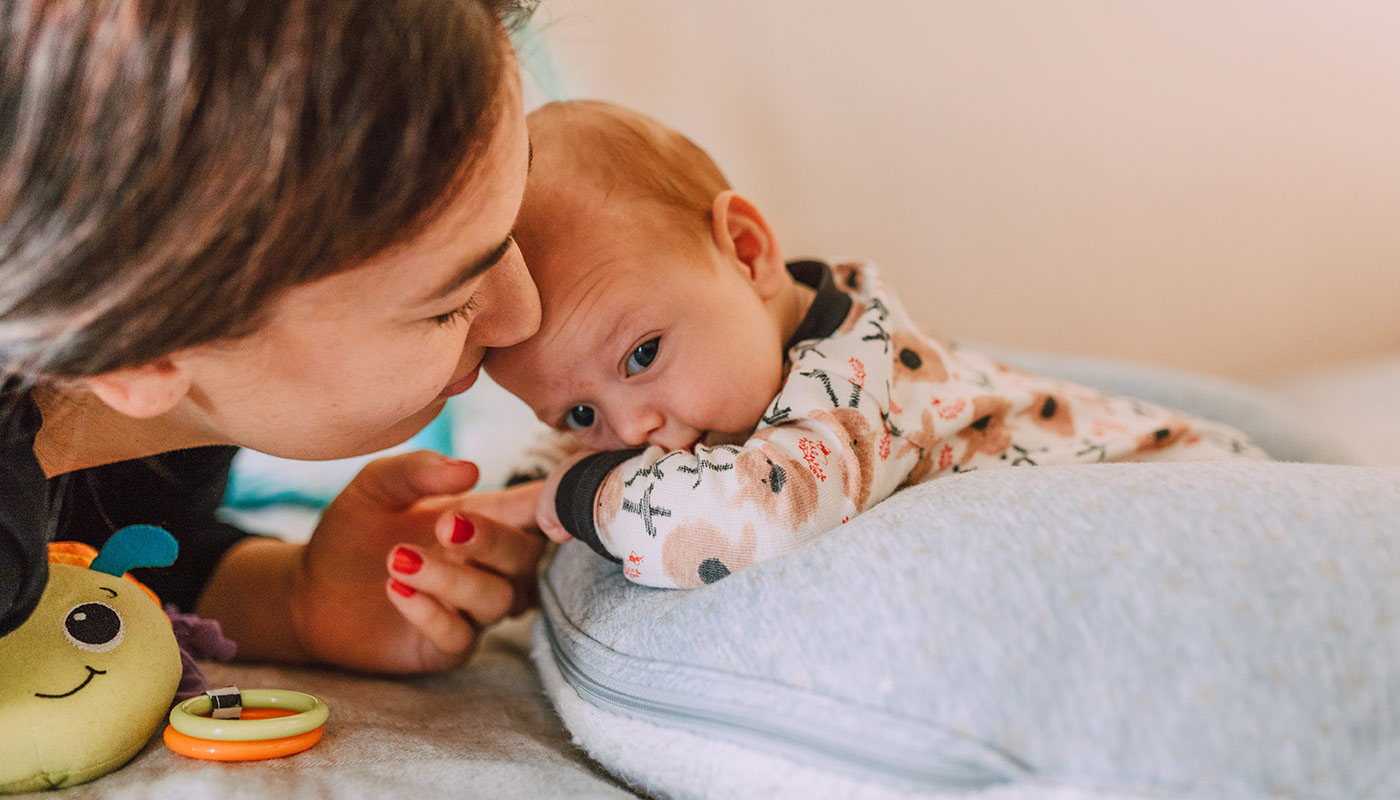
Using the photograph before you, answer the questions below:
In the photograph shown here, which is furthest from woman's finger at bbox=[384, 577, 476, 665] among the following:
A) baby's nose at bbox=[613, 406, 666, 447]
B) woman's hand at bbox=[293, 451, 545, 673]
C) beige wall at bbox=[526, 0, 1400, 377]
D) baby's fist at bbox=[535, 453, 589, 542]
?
beige wall at bbox=[526, 0, 1400, 377]

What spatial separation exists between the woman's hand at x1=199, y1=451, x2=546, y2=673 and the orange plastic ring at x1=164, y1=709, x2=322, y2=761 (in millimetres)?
240

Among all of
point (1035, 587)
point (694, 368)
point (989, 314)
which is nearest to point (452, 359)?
point (694, 368)

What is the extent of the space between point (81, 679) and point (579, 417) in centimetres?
46

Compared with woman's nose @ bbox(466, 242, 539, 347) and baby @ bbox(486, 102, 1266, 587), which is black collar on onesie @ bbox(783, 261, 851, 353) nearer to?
baby @ bbox(486, 102, 1266, 587)

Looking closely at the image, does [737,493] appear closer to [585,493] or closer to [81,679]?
[585,493]

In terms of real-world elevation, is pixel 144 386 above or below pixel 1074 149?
below

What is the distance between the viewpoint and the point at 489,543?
959 mm

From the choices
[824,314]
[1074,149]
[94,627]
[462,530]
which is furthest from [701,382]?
[1074,149]

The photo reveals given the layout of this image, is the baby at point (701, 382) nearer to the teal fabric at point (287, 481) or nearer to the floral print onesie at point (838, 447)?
the floral print onesie at point (838, 447)

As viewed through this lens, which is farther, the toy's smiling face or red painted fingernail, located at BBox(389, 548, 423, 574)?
red painted fingernail, located at BBox(389, 548, 423, 574)

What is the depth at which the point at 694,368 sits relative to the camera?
0.86 metres

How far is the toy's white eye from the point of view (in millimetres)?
629

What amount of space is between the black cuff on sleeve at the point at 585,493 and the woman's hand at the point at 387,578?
0.12 meters

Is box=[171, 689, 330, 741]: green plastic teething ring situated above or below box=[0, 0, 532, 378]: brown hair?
below
